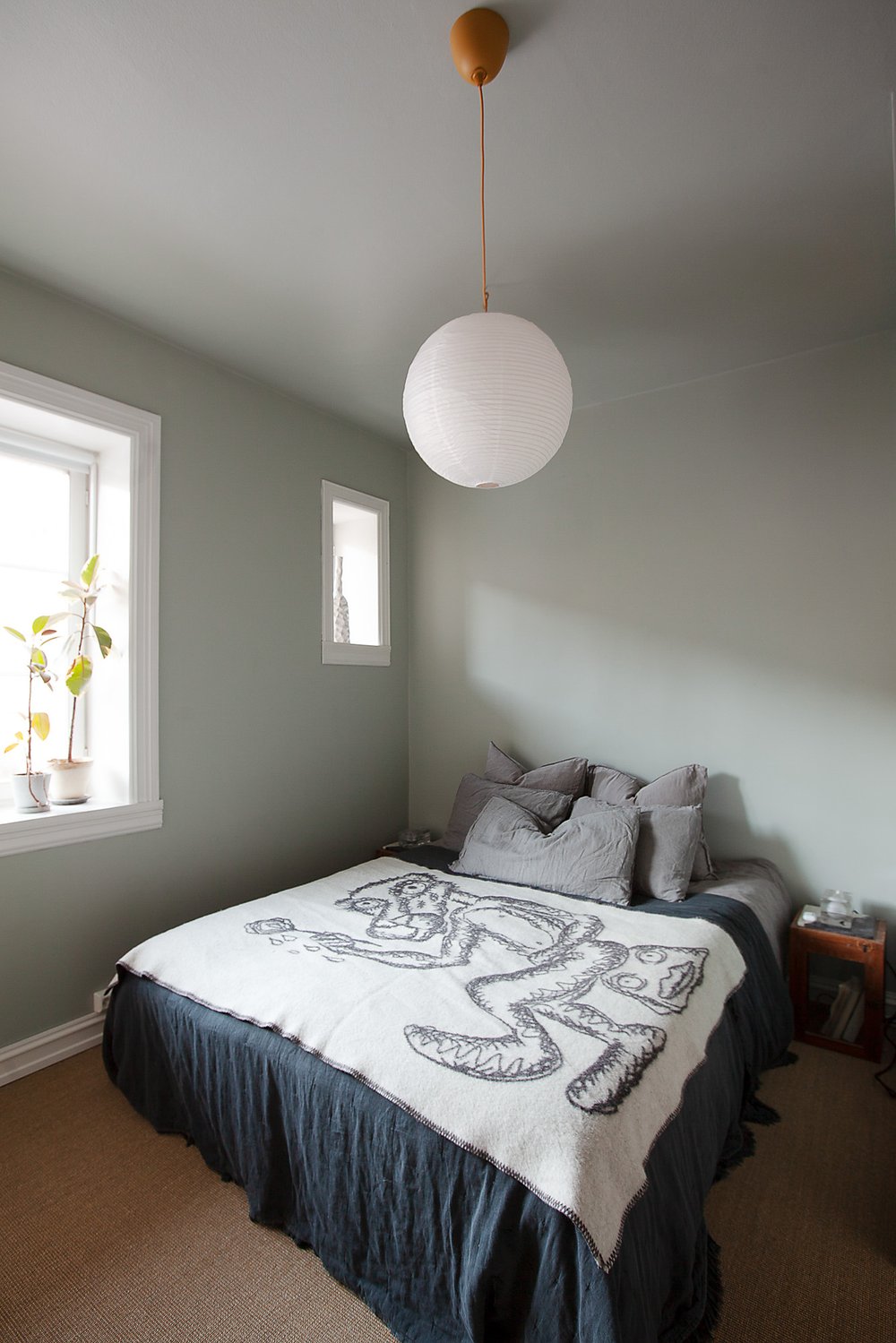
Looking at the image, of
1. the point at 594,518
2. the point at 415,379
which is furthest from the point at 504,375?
the point at 594,518

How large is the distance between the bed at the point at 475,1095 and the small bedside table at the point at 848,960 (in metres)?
0.19

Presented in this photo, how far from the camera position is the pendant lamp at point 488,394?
1680 millimetres

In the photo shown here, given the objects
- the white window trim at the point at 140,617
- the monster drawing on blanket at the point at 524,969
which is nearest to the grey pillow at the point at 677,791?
the monster drawing on blanket at the point at 524,969

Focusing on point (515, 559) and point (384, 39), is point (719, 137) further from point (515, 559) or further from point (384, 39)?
point (515, 559)

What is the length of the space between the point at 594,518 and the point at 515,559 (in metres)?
0.47

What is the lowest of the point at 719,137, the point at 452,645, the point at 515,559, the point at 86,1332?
the point at 86,1332

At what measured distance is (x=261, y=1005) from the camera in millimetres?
1800

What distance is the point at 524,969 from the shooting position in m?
1.96

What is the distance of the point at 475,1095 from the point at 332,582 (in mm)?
2576

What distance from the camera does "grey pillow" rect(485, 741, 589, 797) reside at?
10.9ft

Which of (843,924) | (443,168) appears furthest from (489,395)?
(843,924)

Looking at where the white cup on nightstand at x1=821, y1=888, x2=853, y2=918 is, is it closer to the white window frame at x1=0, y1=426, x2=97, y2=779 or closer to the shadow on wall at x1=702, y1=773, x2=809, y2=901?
the shadow on wall at x1=702, y1=773, x2=809, y2=901

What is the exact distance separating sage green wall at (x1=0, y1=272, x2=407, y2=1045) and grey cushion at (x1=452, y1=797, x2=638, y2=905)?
91 centimetres

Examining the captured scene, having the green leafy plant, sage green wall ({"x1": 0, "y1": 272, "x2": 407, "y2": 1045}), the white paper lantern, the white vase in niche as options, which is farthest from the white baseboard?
the white paper lantern
